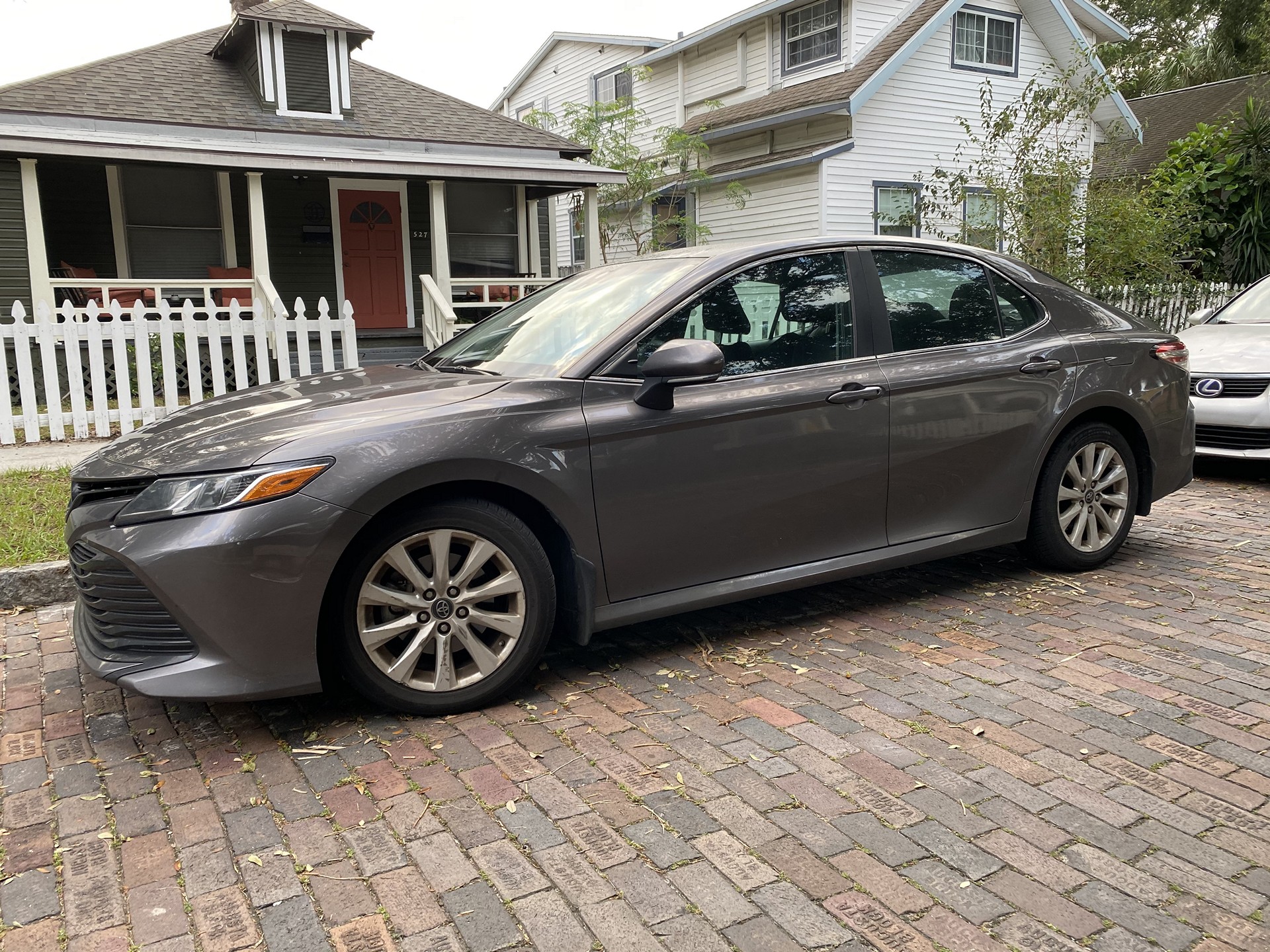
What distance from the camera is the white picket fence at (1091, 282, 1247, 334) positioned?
1437 centimetres

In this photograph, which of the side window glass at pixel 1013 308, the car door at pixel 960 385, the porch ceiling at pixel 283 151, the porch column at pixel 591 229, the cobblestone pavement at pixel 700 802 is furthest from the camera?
the porch column at pixel 591 229

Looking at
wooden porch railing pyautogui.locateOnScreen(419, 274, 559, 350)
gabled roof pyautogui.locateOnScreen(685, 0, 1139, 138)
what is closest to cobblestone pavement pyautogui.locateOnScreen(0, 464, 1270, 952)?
wooden porch railing pyautogui.locateOnScreen(419, 274, 559, 350)

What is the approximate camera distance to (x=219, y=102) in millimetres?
16141

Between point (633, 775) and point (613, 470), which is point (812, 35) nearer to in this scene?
point (613, 470)

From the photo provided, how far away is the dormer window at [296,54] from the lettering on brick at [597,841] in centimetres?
1636

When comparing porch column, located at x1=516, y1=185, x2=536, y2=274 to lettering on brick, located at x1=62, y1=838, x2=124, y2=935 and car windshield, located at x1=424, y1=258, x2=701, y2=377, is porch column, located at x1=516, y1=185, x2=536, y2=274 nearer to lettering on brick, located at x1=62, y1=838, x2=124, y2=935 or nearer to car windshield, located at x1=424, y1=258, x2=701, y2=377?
car windshield, located at x1=424, y1=258, x2=701, y2=377

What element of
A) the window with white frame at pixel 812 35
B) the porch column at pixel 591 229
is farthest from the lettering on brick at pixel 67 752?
the window with white frame at pixel 812 35

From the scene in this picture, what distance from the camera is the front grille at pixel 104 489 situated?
325 centimetres

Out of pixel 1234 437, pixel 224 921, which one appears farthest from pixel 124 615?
pixel 1234 437

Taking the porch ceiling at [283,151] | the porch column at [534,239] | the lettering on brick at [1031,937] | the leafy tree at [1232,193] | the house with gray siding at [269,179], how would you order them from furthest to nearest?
the porch column at [534,239]
the leafy tree at [1232,193]
the house with gray siding at [269,179]
the porch ceiling at [283,151]
the lettering on brick at [1031,937]

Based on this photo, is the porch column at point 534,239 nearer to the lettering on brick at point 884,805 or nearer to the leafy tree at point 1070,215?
the leafy tree at point 1070,215

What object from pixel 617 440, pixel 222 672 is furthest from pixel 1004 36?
pixel 222 672

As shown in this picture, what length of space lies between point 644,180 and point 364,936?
19.0 meters

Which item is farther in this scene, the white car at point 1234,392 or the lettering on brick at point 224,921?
the white car at point 1234,392
